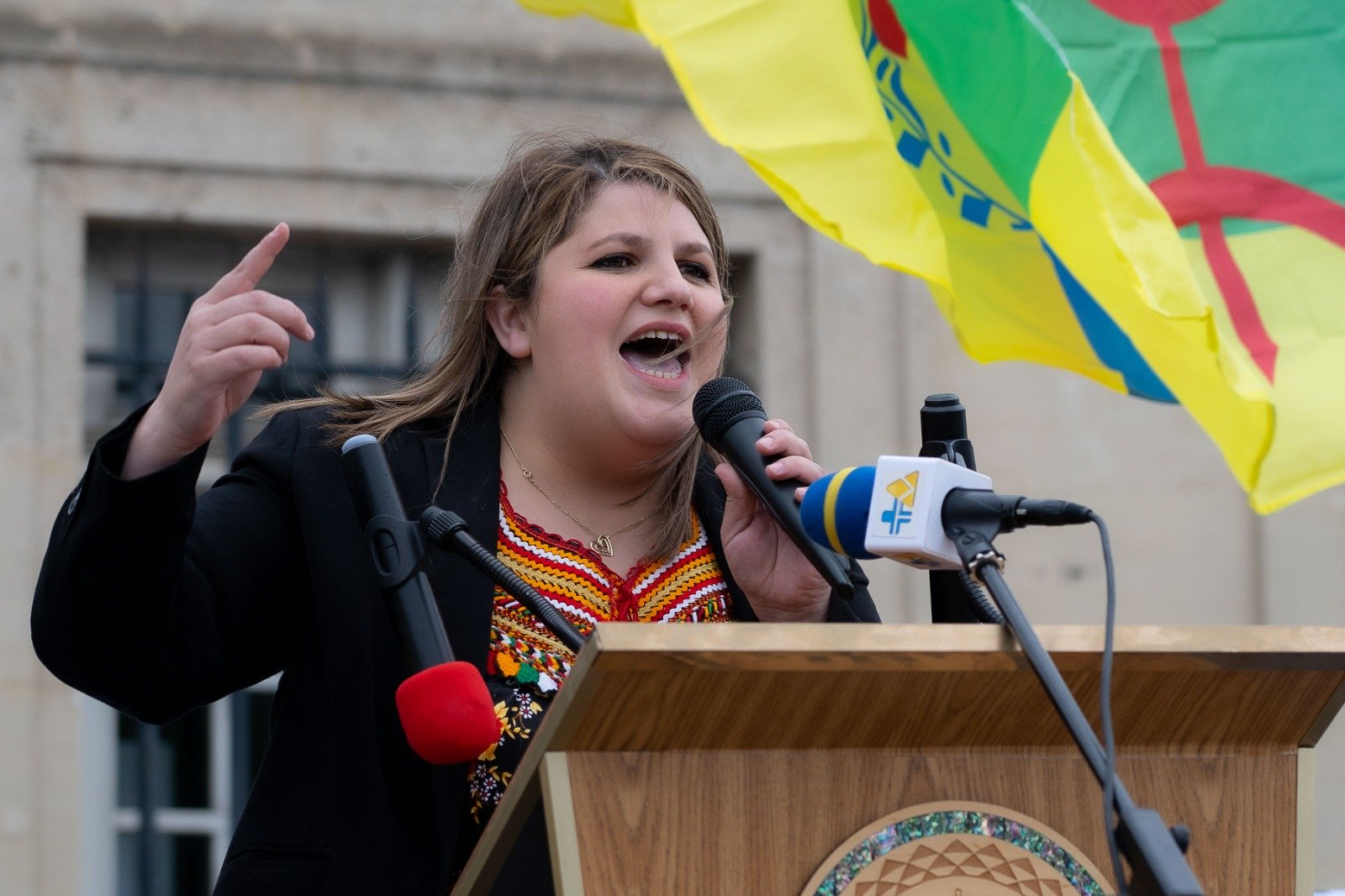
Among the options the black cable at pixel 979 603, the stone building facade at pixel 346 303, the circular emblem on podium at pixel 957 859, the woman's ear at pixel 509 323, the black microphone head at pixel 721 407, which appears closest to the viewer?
the circular emblem on podium at pixel 957 859

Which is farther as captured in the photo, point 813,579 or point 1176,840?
point 813,579

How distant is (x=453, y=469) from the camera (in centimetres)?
272

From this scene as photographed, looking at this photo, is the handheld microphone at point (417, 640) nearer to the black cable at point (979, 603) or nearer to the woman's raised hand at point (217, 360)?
the woman's raised hand at point (217, 360)

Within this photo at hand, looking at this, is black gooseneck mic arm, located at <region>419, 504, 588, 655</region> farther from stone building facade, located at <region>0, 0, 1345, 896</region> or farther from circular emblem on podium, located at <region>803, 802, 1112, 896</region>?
stone building facade, located at <region>0, 0, 1345, 896</region>

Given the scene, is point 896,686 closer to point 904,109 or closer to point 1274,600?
point 904,109

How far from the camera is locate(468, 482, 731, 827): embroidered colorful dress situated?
95.5 inches

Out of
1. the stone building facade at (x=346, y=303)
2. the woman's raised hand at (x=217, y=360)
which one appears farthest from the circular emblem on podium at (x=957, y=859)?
the stone building facade at (x=346, y=303)

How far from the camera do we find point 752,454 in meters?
2.31

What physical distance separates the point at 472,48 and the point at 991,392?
219 centimetres

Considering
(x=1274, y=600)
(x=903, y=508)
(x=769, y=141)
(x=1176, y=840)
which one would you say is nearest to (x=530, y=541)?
(x=769, y=141)

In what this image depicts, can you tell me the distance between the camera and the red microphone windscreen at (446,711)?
1933mm

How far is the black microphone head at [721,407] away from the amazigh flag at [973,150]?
19.7 inches

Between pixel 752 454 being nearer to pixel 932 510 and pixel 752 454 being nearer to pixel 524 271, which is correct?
pixel 932 510

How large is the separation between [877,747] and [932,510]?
0.78 feet
